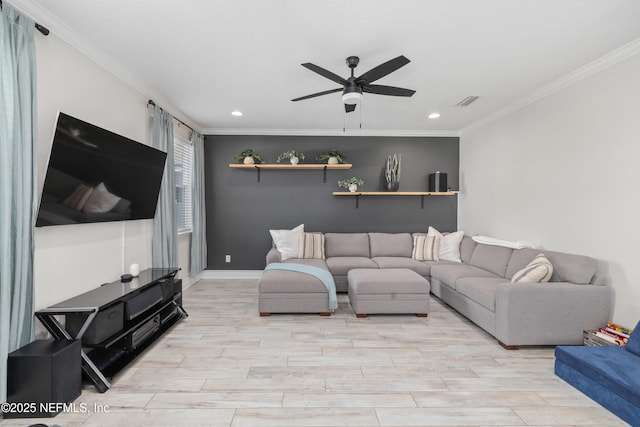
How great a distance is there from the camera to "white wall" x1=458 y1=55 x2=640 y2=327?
8.41 feet

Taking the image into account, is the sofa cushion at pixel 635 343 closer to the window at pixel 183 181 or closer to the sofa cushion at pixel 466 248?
the sofa cushion at pixel 466 248

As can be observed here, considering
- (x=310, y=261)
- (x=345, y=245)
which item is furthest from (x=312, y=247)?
(x=345, y=245)

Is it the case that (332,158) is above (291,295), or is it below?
above

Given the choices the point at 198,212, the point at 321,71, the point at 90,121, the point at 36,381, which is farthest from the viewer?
the point at 198,212

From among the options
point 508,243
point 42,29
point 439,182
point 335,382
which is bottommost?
point 335,382

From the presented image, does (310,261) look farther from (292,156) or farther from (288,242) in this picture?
(292,156)

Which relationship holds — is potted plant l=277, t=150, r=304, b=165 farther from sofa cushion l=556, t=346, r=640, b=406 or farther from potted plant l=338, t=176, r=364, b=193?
sofa cushion l=556, t=346, r=640, b=406

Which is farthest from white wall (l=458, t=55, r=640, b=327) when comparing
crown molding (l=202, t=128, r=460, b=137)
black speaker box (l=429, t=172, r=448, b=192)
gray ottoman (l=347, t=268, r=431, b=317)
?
gray ottoman (l=347, t=268, r=431, b=317)

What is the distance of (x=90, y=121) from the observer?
260cm

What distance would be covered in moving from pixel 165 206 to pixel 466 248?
4.35 meters

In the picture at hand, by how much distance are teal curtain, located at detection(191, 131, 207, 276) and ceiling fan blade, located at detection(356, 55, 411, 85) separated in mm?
3340

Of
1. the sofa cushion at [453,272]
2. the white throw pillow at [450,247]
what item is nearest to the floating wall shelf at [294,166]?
the white throw pillow at [450,247]

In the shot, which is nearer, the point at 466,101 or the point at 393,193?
the point at 466,101

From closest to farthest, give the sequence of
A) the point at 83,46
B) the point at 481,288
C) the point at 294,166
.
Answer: the point at 83,46 < the point at 481,288 < the point at 294,166
